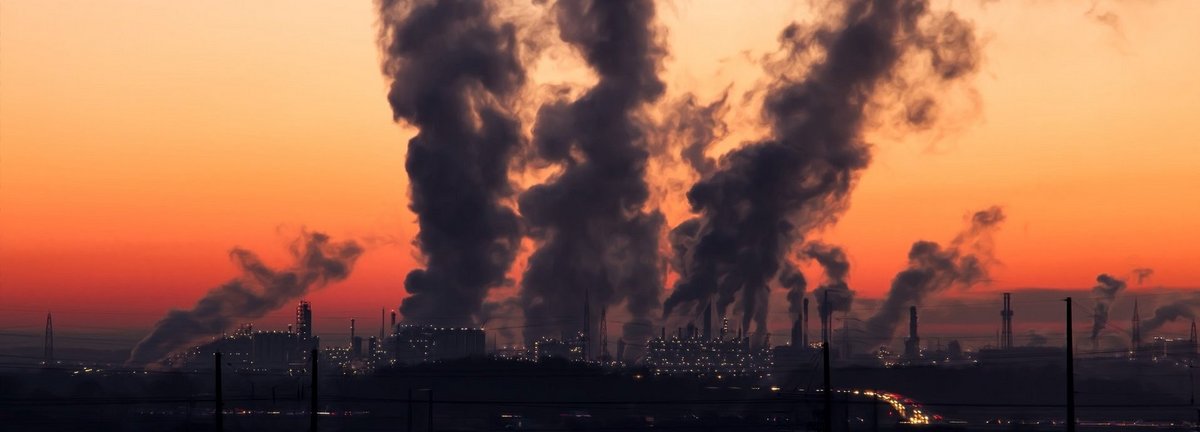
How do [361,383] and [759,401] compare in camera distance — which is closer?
[759,401]

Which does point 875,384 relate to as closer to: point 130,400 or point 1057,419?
point 1057,419

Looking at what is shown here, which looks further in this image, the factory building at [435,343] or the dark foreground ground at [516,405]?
the factory building at [435,343]

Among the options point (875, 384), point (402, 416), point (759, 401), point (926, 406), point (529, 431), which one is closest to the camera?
point (529, 431)

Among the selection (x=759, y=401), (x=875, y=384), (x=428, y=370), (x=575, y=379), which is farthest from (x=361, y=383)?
(x=875, y=384)

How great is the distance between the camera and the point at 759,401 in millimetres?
151125

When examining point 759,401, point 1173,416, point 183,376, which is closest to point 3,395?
point 183,376

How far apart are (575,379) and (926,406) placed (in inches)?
1697

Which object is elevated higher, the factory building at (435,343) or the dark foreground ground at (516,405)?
the factory building at (435,343)

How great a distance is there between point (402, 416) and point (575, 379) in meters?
46.0

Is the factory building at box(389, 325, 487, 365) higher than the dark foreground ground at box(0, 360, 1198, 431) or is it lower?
higher

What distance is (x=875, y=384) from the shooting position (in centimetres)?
19312

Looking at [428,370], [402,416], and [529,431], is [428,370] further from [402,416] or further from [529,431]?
[529,431]

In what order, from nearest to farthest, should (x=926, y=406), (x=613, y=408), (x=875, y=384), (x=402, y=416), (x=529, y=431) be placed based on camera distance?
(x=529, y=431), (x=402, y=416), (x=613, y=408), (x=926, y=406), (x=875, y=384)

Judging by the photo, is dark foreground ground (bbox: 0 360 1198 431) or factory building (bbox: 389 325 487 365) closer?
dark foreground ground (bbox: 0 360 1198 431)
